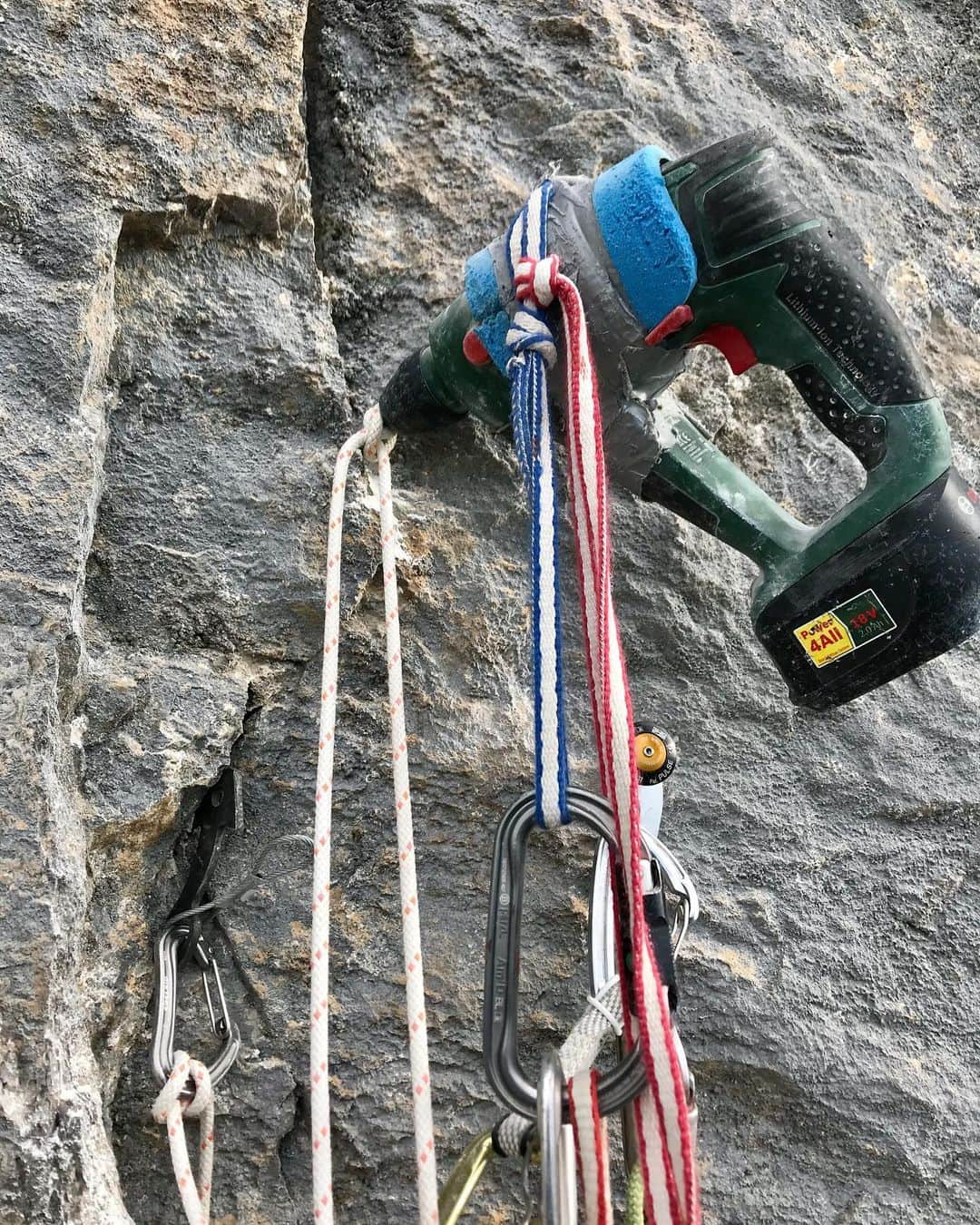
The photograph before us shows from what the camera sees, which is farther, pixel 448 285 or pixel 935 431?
pixel 448 285

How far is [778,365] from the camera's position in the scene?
2.79 feet

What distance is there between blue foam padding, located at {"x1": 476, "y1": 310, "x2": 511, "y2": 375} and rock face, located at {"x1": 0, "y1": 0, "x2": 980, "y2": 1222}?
20 centimetres

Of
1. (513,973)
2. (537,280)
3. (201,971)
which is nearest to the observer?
(513,973)

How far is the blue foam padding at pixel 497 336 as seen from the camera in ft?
2.70

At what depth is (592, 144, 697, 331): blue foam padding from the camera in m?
0.77

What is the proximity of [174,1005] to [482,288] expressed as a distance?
2.11 ft

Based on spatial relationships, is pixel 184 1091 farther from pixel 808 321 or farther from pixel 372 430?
pixel 808 321

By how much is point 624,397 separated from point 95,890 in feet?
1.97

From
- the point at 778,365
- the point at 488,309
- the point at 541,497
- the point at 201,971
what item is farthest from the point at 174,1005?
the point at 778,365

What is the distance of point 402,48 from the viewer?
1.15 meters

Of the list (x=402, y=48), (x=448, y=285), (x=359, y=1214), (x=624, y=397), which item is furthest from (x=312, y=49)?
(x=359, y=1214)

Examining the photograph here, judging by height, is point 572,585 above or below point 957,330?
below

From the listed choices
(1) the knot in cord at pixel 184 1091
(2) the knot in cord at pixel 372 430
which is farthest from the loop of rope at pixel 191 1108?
(2) the knot in cord at pixel 372 430

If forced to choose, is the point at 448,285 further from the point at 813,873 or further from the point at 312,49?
the point at 813,873
